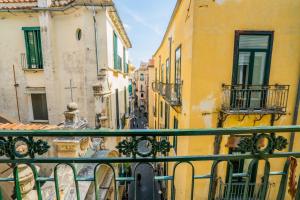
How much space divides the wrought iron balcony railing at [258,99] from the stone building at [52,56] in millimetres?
4987

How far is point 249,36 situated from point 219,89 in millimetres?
1750

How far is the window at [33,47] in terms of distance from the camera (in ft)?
26.2

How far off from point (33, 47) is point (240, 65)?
9.22 meters

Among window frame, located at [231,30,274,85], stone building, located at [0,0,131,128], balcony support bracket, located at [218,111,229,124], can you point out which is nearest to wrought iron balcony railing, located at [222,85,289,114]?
balcony support bracket, located at [218,111,229,124]

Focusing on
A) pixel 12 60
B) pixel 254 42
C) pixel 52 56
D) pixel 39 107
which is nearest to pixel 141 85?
pixel 39 107

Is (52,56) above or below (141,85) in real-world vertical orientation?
above

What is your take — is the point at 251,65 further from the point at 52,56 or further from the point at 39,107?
the point at 39,107

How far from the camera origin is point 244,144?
1.41 m

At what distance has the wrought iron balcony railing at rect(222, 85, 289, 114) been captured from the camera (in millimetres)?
4855

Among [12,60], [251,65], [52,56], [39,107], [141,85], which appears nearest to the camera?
[251,65]

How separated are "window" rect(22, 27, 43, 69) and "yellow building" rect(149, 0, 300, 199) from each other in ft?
24.2

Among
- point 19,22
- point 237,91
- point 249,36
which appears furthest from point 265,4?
point 19,22

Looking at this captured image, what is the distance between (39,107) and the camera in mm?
8680

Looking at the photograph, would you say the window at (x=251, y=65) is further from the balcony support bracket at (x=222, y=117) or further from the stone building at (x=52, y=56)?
the stone building at (x=52, y=56)
